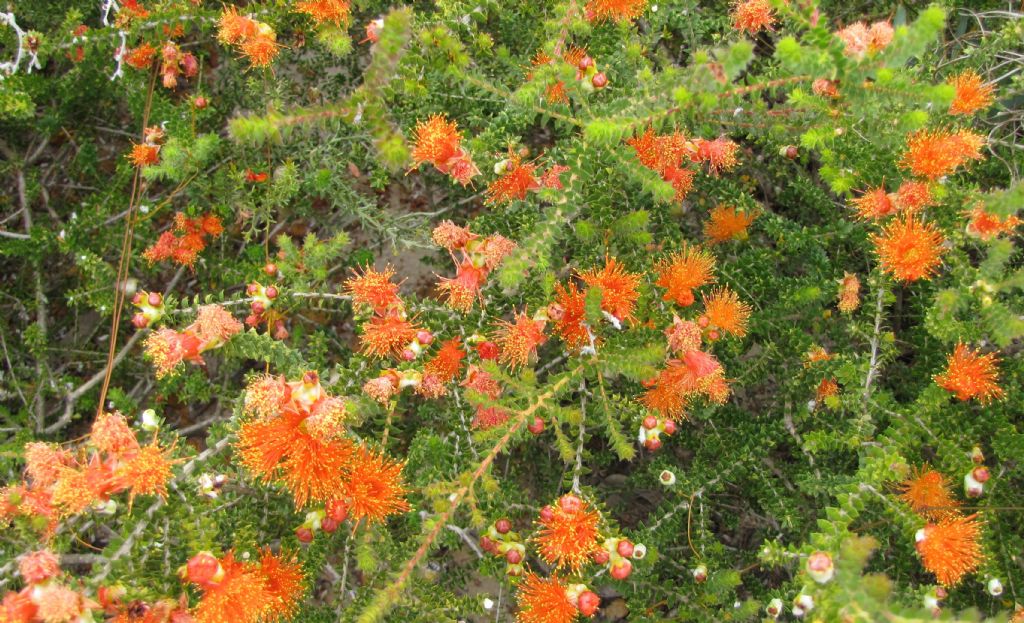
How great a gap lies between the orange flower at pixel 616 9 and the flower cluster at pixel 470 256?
0.97 metres

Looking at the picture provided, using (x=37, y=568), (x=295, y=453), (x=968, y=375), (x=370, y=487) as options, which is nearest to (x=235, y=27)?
(x=295, y=453)

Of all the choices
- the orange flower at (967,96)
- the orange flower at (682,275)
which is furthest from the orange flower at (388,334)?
the orange flower at (967,96)

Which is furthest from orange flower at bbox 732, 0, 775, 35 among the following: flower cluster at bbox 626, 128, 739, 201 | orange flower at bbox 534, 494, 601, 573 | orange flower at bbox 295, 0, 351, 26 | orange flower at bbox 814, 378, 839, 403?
orange flower at bbox 534, 494, 601, 573

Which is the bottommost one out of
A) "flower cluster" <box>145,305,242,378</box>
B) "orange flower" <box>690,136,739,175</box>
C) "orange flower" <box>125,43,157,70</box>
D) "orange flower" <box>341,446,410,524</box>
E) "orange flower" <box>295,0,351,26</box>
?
"orange flower" <box>341,446,410,524</box>

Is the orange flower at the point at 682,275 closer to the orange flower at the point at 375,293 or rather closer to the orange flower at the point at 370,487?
the orange flower at the point at 375,293

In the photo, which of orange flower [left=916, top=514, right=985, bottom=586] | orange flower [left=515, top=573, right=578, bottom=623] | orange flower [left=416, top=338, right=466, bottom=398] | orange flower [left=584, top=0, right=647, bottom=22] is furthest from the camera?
orange flower [left=584, top=0, right=647, bottom=22]

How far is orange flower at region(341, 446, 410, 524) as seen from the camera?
7.17 feet

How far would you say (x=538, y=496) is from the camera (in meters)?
3.12

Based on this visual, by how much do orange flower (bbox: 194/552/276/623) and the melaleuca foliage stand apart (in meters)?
0.01

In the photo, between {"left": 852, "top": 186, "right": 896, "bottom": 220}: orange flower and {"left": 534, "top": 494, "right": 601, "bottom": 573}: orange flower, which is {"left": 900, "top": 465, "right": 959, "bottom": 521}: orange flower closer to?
{"left": 852, "top": 186, "right": 896, "bottom": 220}: orange flower

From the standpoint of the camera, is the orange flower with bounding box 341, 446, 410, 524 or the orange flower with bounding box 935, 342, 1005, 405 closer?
the orange flower with bounding box 341, 446, 410, 524

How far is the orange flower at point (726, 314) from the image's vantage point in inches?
98.7

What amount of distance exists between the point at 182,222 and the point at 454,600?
2016mm

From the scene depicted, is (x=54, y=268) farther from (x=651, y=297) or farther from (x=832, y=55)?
(x=832, y=55)
